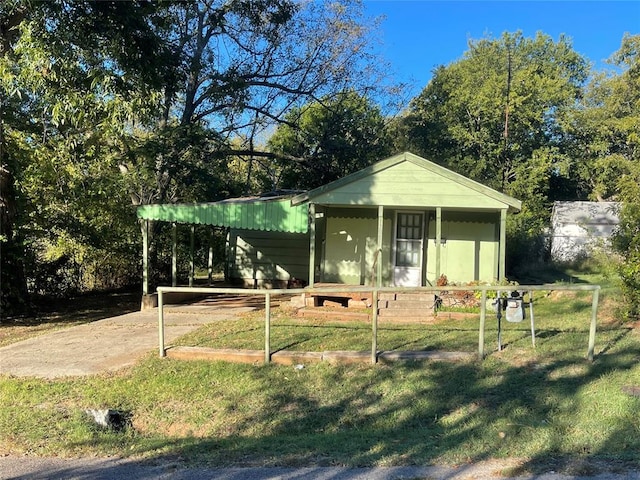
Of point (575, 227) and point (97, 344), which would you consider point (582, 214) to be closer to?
point (575, 227)

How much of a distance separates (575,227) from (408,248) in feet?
52.9

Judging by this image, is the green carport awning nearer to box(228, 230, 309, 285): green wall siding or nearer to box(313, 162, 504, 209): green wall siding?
box(313, 162, 504, 209): green wall siding

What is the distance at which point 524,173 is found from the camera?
28.3 metres

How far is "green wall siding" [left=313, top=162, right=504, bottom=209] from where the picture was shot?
11734 millimetres

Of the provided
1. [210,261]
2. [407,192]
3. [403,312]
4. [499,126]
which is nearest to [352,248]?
[407,192]

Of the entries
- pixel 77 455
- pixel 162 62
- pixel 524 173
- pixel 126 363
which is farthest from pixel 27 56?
pixel 524 173

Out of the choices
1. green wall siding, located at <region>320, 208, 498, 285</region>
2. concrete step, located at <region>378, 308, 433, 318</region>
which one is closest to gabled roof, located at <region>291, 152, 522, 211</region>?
green wall siding, located at <region>320, 208, 498, 285</region>

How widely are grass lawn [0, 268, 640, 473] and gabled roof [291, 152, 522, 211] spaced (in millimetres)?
4790

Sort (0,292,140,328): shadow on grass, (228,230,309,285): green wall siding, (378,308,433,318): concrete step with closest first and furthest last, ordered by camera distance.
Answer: (378,308,433,318): concrete step → (0,292,140,328): shadow on grass → (228,230,309,285): green wall siding

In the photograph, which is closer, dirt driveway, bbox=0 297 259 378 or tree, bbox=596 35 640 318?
dirt driveway, bbox=0 297 259 378

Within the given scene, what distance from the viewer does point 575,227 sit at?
84.4 ft

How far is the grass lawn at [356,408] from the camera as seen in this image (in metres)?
4.17

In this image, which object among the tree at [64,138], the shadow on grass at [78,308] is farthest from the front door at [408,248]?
the tree at [64,138]

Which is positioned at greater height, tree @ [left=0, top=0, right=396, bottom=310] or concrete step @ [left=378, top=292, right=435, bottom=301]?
tree @ [left=0, top=0, right=396, bottom=310]
